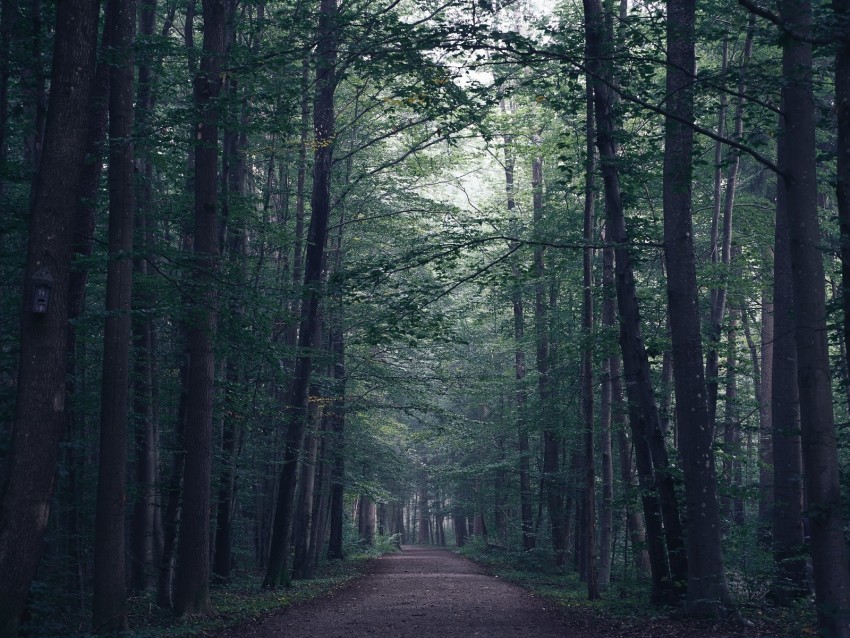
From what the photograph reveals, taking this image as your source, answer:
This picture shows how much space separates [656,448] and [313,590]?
367 inches

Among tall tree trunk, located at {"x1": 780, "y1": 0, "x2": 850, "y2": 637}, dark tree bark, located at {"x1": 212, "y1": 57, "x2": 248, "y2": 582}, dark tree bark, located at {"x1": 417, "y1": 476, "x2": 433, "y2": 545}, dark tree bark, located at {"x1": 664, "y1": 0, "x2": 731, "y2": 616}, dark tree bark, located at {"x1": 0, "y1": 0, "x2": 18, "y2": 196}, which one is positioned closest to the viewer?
tall tree trunk, located at {"x1": 780, "y1": 0, "x2": 850, "y2": 637}

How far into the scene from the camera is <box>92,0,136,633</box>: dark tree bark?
31.7 ft

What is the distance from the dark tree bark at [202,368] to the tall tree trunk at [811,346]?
27.6ft

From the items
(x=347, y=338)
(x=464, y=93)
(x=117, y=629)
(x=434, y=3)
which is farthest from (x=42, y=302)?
(x=347, y=338)

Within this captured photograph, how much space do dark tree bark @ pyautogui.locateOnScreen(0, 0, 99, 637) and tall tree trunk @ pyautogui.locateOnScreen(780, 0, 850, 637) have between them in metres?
7.97

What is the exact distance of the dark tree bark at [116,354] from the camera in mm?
9664

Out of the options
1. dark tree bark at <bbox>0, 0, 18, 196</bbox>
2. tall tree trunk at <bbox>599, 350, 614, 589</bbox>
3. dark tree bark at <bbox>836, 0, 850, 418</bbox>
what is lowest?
tall tree trunk at <bbox>599, 350, 614, 589</bbox>

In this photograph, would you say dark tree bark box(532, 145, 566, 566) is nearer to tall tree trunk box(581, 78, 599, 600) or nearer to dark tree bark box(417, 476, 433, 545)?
tall tree trunk box(581, 78, 599, 600)

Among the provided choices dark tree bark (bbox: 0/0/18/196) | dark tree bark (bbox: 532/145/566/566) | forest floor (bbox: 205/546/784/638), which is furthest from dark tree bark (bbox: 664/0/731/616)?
dark tree bark (bbox: 532/145/566/566)

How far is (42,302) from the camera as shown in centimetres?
814

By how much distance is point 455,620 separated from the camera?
11.8 meters

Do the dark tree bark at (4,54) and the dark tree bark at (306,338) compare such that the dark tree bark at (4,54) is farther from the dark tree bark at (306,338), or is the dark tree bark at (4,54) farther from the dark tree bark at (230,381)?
the dark tree bark at (306,338)

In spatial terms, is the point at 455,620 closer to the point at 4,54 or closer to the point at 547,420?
the point at 547,420

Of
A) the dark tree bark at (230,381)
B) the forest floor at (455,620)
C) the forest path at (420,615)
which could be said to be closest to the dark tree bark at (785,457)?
the forest floor at (455,620)
